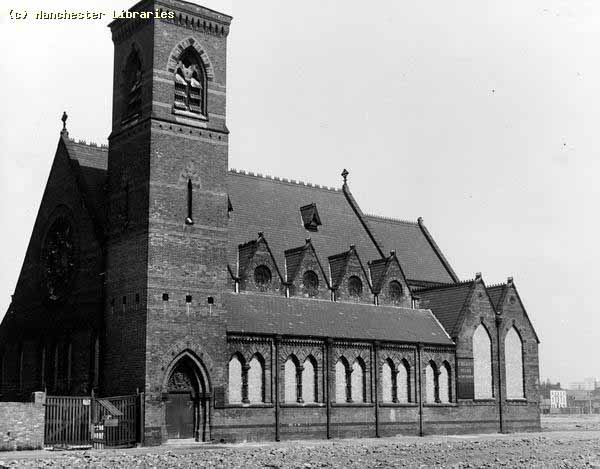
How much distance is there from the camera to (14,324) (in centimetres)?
5038

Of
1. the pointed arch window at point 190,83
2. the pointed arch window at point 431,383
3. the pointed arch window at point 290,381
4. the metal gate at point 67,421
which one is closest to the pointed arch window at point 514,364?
the pointed arch window at point 431,383

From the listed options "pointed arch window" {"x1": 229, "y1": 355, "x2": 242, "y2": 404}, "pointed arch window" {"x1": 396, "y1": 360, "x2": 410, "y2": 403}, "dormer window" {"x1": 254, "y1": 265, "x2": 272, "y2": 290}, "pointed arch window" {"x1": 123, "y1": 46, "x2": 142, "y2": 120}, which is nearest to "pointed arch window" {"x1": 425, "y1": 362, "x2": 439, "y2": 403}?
"pointed arch window" {"x1": 396, "y1": 360, "x2": 410, "y2": 403}

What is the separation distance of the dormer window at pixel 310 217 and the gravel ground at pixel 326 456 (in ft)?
53.5

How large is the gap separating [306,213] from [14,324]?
679 inches

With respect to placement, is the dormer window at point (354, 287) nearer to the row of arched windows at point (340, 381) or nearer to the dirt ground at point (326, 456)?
the row of arched windows at point (340, 381)

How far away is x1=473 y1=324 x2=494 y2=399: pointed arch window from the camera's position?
176 ft

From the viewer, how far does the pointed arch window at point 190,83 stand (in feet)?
141

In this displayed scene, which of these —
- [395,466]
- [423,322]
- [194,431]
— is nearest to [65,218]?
[194,431]

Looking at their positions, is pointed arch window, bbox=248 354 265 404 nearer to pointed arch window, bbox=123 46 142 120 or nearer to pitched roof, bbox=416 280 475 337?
pointed arch window, bbox=123 46 142 120

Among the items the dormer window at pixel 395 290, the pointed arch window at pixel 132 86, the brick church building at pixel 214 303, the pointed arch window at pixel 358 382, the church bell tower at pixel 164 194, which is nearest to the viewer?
the church bell tower at pixel 164 194

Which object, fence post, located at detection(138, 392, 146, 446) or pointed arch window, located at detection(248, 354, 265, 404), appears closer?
fence post, located at detection(138, 392, 146, 446)

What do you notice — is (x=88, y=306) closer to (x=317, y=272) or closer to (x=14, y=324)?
(x=14, y=324)

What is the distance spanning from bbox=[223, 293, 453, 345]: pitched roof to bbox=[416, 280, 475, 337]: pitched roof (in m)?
0.49

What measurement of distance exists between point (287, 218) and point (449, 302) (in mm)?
10789
